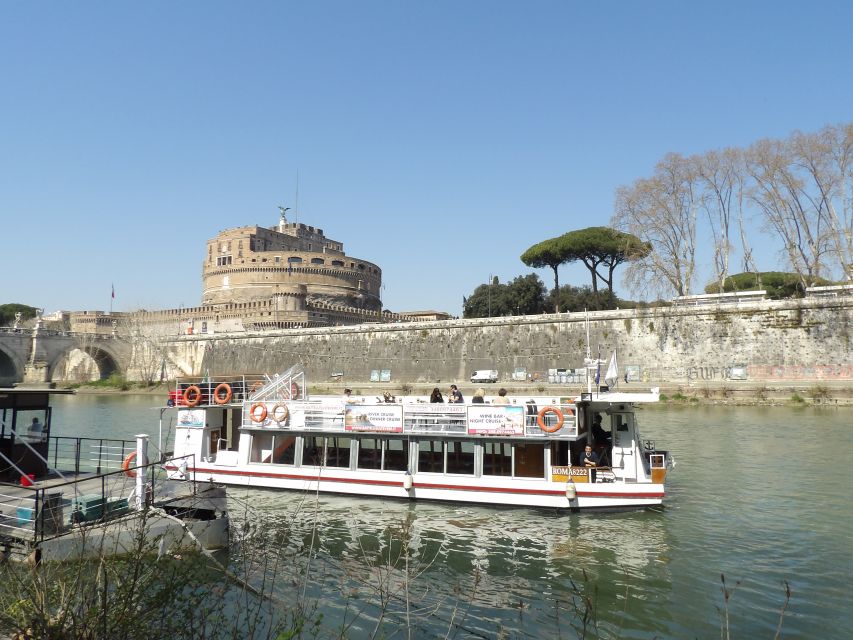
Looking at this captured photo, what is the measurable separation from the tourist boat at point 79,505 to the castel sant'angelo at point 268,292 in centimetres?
6525

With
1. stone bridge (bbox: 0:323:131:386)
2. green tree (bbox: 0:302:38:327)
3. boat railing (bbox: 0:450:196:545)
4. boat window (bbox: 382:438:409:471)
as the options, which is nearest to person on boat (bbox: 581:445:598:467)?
boat window (bbox: 382:438:409:471)

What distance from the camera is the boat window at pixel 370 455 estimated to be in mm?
17641

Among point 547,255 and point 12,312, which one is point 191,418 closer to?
point 547,255

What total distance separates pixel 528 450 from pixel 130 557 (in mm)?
12196

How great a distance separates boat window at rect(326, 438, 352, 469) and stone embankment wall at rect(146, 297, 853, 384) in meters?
28.4

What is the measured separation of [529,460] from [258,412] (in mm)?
7722

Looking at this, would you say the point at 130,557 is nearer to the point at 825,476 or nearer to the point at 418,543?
the point at 418,543

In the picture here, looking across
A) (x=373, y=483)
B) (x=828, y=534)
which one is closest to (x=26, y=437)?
(x=373, y=483)

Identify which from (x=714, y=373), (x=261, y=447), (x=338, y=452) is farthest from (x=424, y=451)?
(x=714, y=373)

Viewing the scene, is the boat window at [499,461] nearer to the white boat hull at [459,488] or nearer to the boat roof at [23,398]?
the white boat hull at [459,488]

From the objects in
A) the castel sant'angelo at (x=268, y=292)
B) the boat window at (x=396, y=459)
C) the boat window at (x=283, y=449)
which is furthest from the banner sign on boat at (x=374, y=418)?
the castel sant'angelo at (x=268, y=292)

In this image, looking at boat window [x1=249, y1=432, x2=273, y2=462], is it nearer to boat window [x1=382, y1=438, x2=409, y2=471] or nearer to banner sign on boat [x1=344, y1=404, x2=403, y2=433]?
banner sign on boat [x1=344, y1=404, x2=403, y2=433]

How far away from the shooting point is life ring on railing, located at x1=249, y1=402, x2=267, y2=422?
17.8 meters

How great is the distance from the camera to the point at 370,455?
58.8 ft
